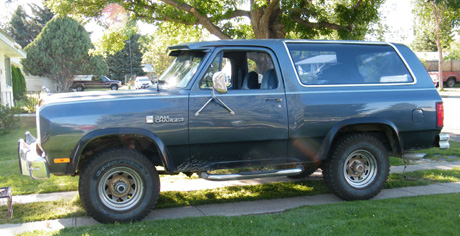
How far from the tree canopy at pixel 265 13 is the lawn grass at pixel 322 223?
6.76 m

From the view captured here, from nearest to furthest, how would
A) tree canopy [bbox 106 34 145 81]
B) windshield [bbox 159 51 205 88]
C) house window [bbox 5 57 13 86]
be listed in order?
windshield [bbox 159 51 205 88], house window [bbox 5 57 13 86], tree canopy [bbox 106 34 145 81]

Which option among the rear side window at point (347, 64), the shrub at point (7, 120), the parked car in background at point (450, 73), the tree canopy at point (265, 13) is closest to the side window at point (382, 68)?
the rear side window at point (347, 64)

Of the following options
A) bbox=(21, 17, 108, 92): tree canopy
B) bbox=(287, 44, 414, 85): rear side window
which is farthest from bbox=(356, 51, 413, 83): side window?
bbox=(21, 17, 108, 92): tree canopy

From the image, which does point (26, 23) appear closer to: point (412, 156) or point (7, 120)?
point (7, 120)

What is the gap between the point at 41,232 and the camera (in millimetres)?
4328

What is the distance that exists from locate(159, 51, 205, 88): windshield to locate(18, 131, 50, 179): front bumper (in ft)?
5.90

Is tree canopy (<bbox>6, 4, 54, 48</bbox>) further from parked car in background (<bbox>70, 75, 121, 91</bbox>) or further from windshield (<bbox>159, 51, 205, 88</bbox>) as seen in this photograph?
windshield (<bbox>159, 51, 205, 88</bbox>)

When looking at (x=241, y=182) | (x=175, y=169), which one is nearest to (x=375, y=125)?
(x=241, y=182)

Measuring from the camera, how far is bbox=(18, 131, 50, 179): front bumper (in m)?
4.32

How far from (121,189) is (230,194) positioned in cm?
184

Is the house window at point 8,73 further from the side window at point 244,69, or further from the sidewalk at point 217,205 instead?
the side window at point 244,69

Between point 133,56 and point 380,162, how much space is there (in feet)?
203

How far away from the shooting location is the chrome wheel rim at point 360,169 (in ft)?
18.4

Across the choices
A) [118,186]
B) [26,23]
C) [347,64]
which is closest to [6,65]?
[118,186]
